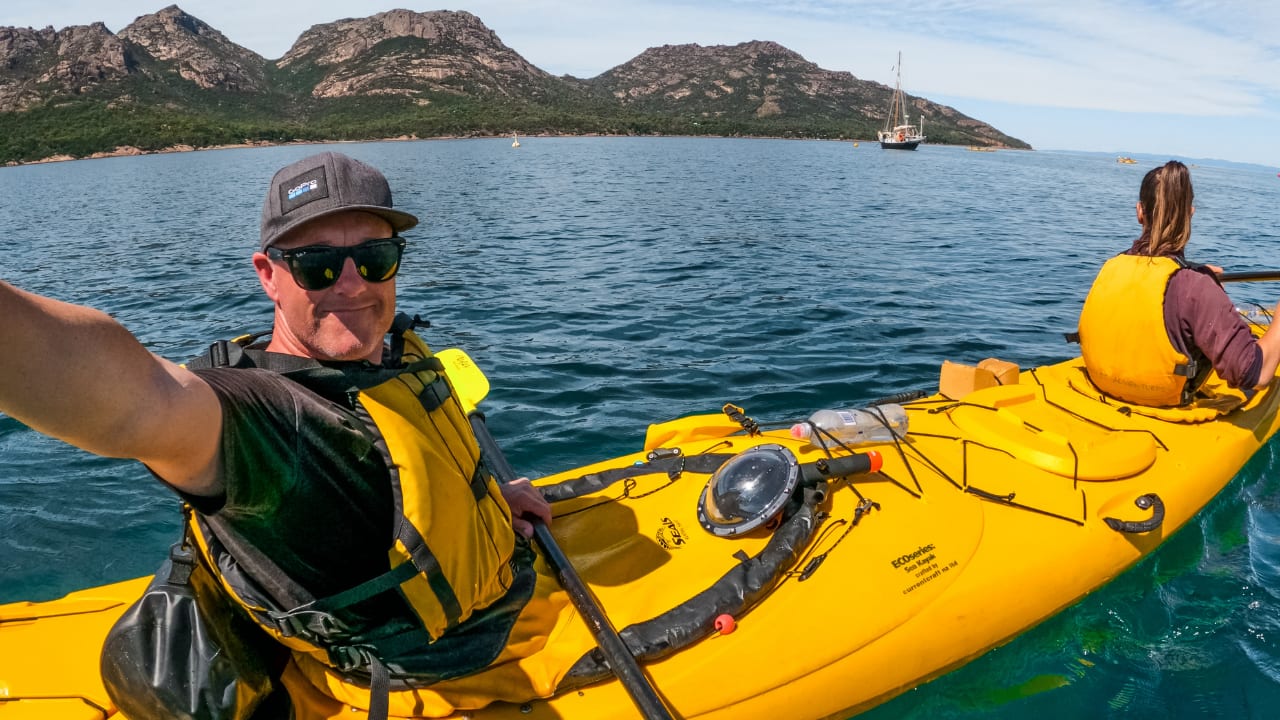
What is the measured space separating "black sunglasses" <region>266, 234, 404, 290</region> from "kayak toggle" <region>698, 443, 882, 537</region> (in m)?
2.21

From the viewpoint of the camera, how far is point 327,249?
205cm

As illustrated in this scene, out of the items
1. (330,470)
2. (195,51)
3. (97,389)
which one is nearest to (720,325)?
(330,470)

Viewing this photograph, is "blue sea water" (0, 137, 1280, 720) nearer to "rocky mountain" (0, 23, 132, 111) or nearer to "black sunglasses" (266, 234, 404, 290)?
"black sunglasses" (266, 234, 404, 290)

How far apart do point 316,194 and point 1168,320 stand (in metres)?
5.46

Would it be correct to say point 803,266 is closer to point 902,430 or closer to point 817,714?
point 902,430

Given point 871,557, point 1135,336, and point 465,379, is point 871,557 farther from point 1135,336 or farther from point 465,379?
point 1135,336

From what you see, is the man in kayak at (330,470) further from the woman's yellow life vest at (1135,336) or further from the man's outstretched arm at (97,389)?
the woman's yellow life vest at (1135,336)

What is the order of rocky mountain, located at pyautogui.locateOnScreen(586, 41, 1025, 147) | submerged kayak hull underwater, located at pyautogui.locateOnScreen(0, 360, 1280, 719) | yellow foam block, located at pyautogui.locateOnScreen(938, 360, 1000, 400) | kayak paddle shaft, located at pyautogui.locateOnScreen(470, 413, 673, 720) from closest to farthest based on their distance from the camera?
kayak paddle shaft, located at pyautogui.locateOnScreen(470, 413, 673, 720) < submerged kayak hull underwater, located at pyautogui.locateOnScreen(0, 360, 1280, 719) < yellow foam block, located at pyautogui.locateOnScreen(938, 360, 1000, 400) < rocky mountain, located at pyautogui.locateOnScreen(586, 41, 1025, 147)

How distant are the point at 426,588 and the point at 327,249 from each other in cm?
107

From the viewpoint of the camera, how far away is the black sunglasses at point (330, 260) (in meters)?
2.04

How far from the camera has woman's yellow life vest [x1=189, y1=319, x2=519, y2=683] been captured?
6.86ft

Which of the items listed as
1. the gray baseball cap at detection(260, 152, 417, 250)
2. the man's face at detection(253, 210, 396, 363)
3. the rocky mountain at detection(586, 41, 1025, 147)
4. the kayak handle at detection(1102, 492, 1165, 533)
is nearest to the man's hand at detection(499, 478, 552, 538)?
the man's face at detection(253, 210, 396, 363)

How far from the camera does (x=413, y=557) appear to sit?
217cm

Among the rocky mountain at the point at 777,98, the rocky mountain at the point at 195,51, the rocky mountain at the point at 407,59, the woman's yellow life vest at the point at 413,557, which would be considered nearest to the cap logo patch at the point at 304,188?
the woman's yellow life vest at the point at 413,557
